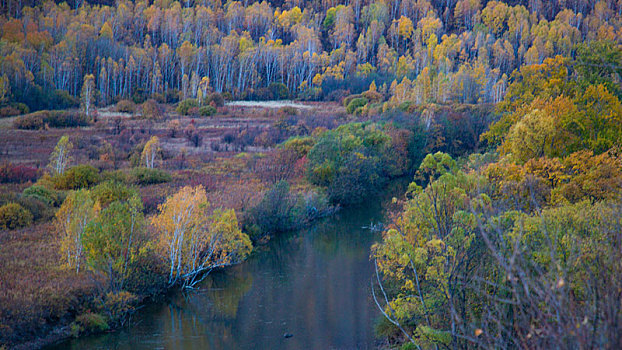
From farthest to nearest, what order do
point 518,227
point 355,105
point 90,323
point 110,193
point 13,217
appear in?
point 355,105 → point 110,193 → point 13,217 → point 90,323 → point 518,227

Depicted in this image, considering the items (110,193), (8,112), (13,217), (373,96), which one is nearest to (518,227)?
(110,193)

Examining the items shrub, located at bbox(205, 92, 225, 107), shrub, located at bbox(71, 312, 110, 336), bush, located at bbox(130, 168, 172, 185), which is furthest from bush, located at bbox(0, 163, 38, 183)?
shrub, located at bbox(205, 92, 225, 107)

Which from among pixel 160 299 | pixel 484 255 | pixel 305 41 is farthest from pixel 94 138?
pixel 305 41

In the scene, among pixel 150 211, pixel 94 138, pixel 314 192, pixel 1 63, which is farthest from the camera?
pixel 1 63

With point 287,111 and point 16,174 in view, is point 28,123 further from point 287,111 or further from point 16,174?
point 287,111

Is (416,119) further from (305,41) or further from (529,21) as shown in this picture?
(529,21)

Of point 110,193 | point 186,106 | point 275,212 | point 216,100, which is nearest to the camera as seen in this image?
point 110,193

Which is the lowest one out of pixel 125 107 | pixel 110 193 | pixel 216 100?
pixel 110 193
